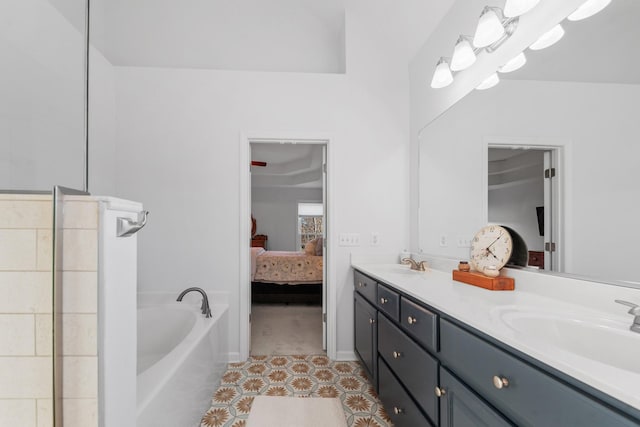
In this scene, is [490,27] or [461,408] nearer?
[461,408]

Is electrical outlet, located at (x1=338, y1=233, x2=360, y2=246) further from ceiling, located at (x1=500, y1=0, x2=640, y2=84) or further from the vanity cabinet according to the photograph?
ceiling, located at (x1=500, y1=0, x2=640, y2=84)

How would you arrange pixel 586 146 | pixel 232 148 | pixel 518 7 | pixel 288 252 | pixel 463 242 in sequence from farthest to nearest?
pixel 288 252, pixel 232 148, pixel 463 242, pixel 518 7, pixel 586 146

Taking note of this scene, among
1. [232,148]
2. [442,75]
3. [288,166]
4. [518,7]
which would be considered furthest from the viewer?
[288,166]

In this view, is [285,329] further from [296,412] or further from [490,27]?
[490,27]

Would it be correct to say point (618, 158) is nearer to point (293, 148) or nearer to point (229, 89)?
point (229, 89)

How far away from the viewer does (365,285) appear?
6.76 ft

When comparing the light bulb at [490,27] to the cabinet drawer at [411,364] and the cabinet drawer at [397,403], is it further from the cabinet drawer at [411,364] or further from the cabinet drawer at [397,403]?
the cabinet drawer at [397,403]

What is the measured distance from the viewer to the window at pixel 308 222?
23.9ft

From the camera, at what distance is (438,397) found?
1060 mm

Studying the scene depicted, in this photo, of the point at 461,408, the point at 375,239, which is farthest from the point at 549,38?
the point at 375,239

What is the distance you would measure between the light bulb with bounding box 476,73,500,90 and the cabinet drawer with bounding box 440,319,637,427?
1314 millimetres

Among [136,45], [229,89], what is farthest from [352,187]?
[136,45]

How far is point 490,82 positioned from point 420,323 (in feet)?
4.46

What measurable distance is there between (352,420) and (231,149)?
218 cm
